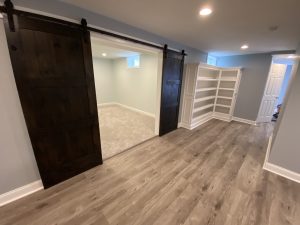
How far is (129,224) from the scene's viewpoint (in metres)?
1.38

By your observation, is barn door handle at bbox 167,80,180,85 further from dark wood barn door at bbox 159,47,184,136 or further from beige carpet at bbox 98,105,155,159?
beige carpet at bbox 98,105,155,159

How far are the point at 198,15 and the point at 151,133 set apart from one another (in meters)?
2.72

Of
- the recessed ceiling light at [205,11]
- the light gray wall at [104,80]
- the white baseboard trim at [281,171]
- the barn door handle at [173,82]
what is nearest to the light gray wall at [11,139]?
the recessed ceiling light at [205,11]

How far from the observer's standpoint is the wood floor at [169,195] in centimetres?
145

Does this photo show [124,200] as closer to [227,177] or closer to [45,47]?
[227,177]

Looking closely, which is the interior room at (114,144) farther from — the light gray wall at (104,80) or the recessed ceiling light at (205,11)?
the light gray wall at (104,80)

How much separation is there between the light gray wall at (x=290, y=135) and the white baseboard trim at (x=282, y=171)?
5 cm

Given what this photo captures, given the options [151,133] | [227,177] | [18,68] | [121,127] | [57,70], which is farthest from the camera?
[121,127]

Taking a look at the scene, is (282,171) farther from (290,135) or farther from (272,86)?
(272,86)

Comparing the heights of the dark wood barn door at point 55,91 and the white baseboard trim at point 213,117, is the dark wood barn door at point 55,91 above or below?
above

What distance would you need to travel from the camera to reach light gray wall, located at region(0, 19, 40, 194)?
4.38ft

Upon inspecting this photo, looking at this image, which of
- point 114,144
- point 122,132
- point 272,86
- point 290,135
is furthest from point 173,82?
point 272,86

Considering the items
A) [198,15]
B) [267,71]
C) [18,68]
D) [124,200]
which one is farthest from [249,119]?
[18,68]

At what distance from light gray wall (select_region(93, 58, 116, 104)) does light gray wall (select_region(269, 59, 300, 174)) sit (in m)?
6.34
